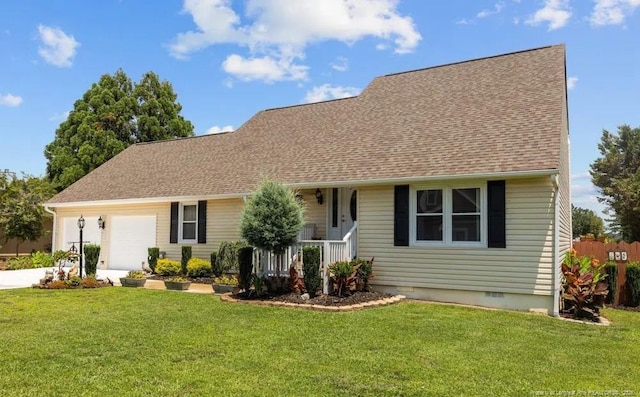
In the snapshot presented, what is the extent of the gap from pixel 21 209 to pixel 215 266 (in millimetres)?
12335

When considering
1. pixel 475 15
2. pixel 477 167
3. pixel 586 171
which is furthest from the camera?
pixel 586 171

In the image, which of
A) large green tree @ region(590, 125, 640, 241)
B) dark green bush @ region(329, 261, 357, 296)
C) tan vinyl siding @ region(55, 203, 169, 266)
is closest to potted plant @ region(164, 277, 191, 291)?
tan vinyl siding @ region(55, 203, 169, 266)

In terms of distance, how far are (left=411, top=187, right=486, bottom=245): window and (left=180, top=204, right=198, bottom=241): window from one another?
305 inches

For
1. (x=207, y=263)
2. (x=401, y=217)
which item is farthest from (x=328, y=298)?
(x=207, y=263)

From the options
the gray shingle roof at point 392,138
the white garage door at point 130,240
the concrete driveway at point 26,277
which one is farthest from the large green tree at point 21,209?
the white garage door at point 130,240

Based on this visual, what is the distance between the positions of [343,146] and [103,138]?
22.3m

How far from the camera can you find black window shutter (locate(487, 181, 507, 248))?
9.89 metres

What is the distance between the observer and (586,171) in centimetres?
4969

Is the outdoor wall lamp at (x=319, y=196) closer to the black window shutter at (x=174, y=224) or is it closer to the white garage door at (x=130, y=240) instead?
the black window shutter at (x=174, y=224)

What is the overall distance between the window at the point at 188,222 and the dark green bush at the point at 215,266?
1.82 meters

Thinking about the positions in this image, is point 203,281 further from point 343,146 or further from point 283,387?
point 283,387

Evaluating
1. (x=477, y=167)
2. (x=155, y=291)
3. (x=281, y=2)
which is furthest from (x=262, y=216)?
(x=281, y=2)

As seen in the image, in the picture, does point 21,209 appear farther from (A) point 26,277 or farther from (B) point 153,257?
(B) point 153,257

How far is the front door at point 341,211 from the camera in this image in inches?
508
